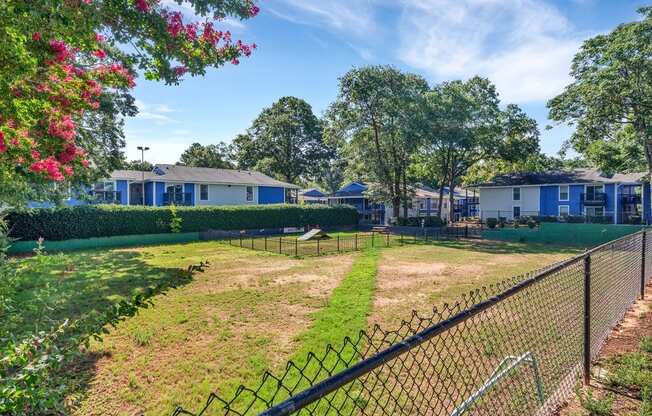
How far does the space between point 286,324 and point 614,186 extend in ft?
120

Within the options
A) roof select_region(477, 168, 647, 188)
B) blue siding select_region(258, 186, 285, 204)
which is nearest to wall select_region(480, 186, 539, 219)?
roof select_region(477, 168, 647, 188)

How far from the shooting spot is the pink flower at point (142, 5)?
5.27 meters

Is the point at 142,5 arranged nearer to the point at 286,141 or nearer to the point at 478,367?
the point at 478,367

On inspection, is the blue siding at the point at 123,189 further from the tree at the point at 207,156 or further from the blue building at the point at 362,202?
the tree at the point at 207,156

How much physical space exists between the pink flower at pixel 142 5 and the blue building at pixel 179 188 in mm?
25068

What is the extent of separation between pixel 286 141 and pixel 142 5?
4799cm

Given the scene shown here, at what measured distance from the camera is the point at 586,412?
3547 millimetres

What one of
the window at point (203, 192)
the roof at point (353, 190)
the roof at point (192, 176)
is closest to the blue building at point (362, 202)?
the roof at point (353, 190)

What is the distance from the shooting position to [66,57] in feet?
17.7

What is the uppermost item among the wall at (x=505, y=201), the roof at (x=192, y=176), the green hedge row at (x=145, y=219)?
the roof at (x=192, y=176)

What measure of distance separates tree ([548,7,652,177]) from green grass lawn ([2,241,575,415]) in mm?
12251

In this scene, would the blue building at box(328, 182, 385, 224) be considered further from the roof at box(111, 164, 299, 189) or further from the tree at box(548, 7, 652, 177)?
the tree at box(548, 7, 652, 177)

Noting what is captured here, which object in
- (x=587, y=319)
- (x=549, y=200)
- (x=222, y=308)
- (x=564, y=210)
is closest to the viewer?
(x=587, y=319)

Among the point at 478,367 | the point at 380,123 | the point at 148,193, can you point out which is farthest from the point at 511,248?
the point at 148,193
